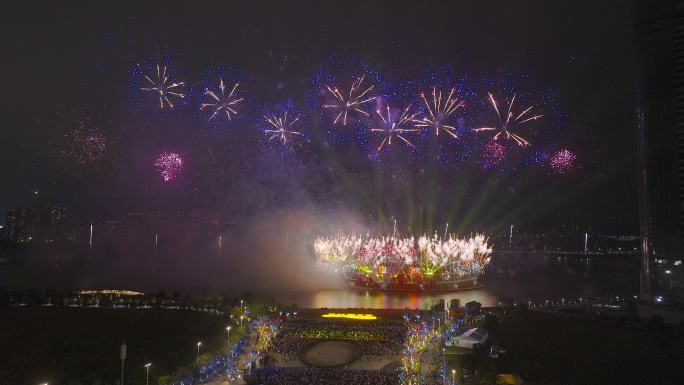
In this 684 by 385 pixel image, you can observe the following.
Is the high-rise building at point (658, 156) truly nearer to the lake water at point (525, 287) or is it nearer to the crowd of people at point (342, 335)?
the lake water at point (525, 287)

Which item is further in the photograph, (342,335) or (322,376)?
(342,335)

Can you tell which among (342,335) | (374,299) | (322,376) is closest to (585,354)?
(342,335)

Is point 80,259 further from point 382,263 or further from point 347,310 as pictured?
point 347,310

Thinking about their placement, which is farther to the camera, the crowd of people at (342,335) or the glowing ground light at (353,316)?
the glowing ground light at (353,316)

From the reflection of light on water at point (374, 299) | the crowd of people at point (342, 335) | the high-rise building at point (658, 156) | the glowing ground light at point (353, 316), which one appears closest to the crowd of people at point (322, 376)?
the crowd of people at point (342, 335)

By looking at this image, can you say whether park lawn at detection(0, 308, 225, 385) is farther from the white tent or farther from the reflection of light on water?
the white tent

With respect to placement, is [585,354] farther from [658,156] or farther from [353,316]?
[658,156]
